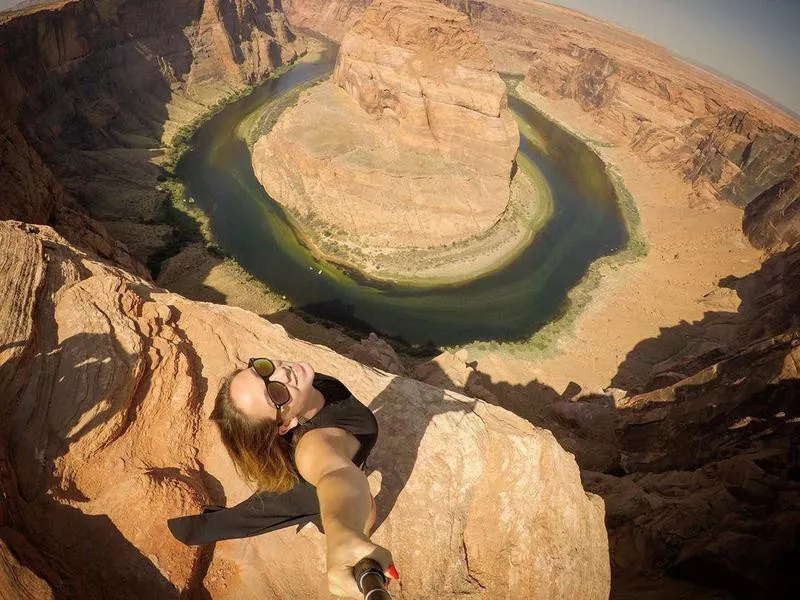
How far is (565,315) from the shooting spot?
2986 centimetres

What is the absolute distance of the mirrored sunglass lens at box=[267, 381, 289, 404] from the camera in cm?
333

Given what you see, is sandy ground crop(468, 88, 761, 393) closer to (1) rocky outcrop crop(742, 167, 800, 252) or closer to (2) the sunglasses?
(1) rocky outcrop crop(742, 167, 800, 252)

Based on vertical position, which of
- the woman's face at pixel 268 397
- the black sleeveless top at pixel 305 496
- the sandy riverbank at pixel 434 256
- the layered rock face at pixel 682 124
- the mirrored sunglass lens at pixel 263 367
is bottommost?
the sandy riverbank at pixel 434 256

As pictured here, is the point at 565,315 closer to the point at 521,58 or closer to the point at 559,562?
the point at 559,562

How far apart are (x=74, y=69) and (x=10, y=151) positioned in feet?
84.6

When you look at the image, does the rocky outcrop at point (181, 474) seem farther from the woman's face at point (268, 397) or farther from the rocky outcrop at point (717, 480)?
the woman's face at point (268, 397)

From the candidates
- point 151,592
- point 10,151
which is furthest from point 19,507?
point 10,151

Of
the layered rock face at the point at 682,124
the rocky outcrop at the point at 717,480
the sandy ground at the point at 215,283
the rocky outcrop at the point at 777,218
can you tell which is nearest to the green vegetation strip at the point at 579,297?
the layered rock face at the point at 682,124

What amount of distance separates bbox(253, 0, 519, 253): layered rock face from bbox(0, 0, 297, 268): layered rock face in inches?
532

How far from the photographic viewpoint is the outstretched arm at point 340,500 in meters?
2.09

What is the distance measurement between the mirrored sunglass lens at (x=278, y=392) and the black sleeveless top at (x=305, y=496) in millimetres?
420

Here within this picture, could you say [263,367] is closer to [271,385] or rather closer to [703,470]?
[271,385]

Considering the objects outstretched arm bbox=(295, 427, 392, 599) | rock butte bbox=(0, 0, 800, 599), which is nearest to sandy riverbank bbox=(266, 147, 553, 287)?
rock butte bbox=(0, 0, 800, 599)

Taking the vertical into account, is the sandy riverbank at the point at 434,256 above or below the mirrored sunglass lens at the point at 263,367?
below
